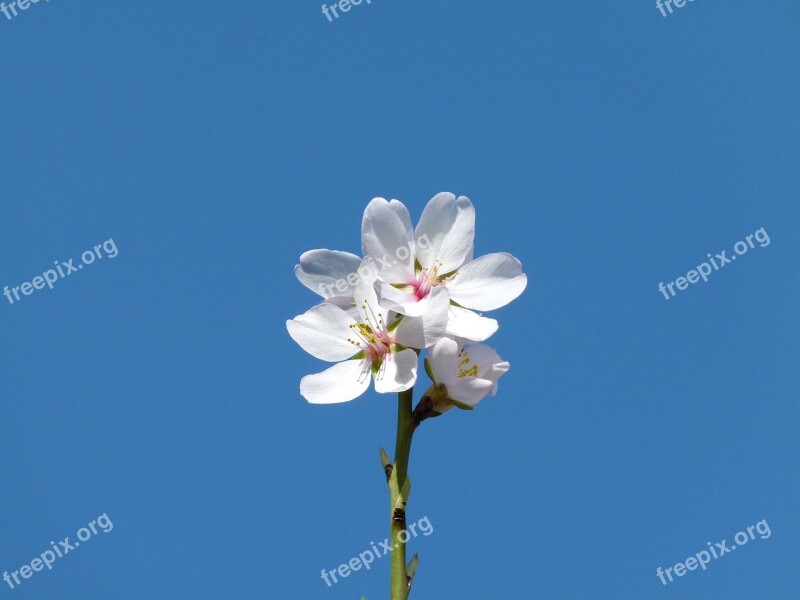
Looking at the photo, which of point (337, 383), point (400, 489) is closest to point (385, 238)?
point (337, 383)

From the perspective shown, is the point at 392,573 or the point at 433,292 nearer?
the point at 392,573

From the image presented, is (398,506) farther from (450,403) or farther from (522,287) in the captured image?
(522,287)

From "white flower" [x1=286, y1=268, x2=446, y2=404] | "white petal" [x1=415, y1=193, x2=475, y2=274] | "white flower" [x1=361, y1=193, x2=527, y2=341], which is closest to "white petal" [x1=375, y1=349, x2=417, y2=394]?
"white flower" [x1=286, y1=268, x2=446, y2=404]

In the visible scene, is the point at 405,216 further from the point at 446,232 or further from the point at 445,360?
the point at 445,360

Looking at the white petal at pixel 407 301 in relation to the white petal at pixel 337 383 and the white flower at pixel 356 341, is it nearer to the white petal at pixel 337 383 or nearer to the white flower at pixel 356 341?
the white flower at pixel 356 341

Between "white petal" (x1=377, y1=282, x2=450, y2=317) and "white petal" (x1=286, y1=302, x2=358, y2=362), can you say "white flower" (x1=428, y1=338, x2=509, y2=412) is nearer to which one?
"white petal" (x1=377, y1=282, x2=450, y2=317)

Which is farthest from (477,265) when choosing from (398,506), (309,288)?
(398,506)

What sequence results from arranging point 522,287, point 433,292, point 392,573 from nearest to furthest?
point 392,573
point 433,292
point 522,287

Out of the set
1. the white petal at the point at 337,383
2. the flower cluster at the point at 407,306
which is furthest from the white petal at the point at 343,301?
the white petal at the point at 337,383
